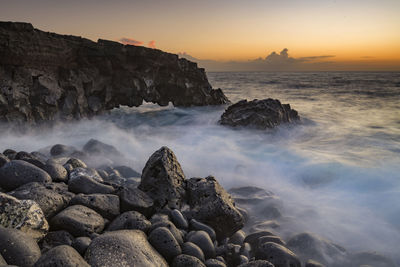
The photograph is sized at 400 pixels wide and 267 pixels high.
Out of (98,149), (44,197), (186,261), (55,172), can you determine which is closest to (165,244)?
(186,261)

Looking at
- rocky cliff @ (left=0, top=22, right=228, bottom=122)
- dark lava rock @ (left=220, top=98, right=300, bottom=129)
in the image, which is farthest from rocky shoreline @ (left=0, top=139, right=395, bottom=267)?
dark lava rock @ (left=220, top=98, right=300, bottom=129)

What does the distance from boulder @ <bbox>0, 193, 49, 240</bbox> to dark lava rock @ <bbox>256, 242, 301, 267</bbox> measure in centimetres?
258

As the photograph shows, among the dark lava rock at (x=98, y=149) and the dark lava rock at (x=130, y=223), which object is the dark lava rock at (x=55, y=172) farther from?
the dark lava rock at (x=98, y=149)

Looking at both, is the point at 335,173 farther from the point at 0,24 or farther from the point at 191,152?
the point at 0,24

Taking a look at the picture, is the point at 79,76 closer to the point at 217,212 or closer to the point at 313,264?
the point at 217,212

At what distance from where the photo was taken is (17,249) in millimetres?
2238

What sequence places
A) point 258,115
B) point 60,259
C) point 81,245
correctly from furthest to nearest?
point 258,115 < point 81,245 < point 60,259

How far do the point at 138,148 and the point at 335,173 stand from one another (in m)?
6.34

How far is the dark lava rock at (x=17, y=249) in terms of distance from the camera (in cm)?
219

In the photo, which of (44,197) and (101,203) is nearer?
(44,197)

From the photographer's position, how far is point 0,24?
937 cm

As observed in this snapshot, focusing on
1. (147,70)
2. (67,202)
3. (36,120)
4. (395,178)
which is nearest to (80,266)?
(67,202)

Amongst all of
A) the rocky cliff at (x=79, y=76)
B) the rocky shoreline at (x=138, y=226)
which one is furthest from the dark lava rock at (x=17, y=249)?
the rocky cliff at (x=79, y=76)

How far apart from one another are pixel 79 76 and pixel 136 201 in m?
10.4
